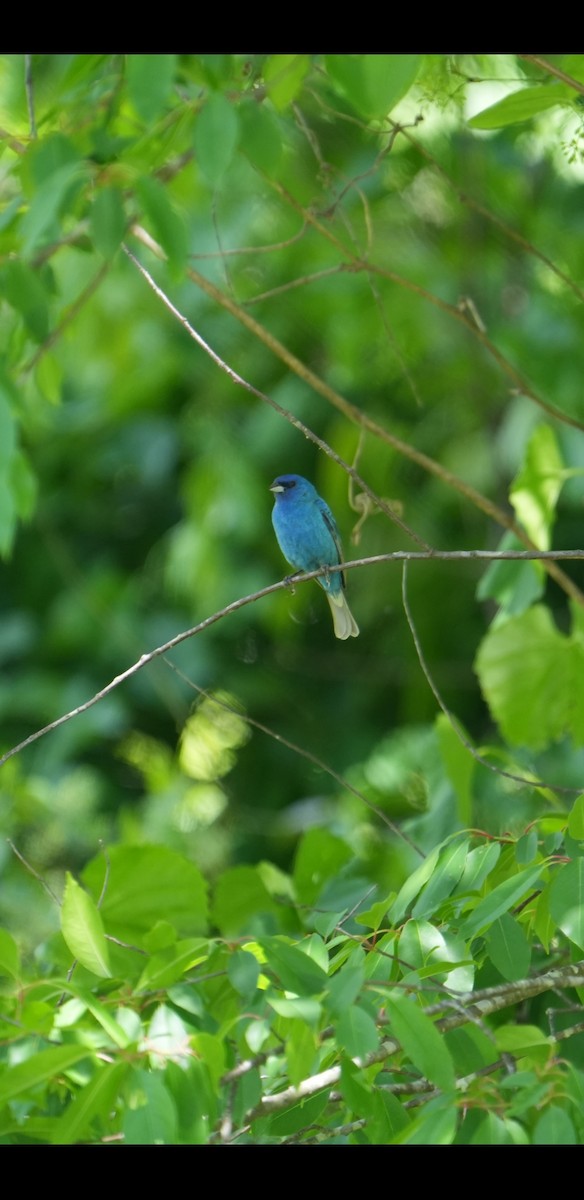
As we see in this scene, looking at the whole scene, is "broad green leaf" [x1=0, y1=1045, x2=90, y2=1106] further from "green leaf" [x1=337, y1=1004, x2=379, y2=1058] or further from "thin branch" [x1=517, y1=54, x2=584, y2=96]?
"thin branch" [x1=517, y1=54, x2=584, y2=96]

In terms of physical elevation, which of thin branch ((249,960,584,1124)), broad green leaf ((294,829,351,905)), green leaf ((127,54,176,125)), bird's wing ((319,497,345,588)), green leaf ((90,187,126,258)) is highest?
green leaf ((127,54,176,125))

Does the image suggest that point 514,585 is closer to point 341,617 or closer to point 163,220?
point 341,617

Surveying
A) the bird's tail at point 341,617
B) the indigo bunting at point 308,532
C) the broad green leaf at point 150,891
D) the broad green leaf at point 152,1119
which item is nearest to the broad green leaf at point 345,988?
the broad green leaf at point 152,1119

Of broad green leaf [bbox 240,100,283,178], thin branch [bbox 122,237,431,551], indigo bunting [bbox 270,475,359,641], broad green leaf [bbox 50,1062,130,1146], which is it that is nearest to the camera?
broad green leaf [bbox 50,1062,130,1146]

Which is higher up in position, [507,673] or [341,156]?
[341,156]

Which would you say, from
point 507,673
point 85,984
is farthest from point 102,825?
point 85,984

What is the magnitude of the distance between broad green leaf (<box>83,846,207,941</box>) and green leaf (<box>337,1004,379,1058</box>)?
3.54 ft

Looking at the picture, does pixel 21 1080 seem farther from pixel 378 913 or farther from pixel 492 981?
pixel 492 981

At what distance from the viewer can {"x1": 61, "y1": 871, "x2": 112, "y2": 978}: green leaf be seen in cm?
170

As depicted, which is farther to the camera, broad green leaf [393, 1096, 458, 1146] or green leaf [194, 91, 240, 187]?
green leaf [194, 91, 240, 187]

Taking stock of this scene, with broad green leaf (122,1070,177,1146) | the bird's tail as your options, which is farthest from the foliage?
the bird's tail

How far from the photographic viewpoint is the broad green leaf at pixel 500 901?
5.41 feet
